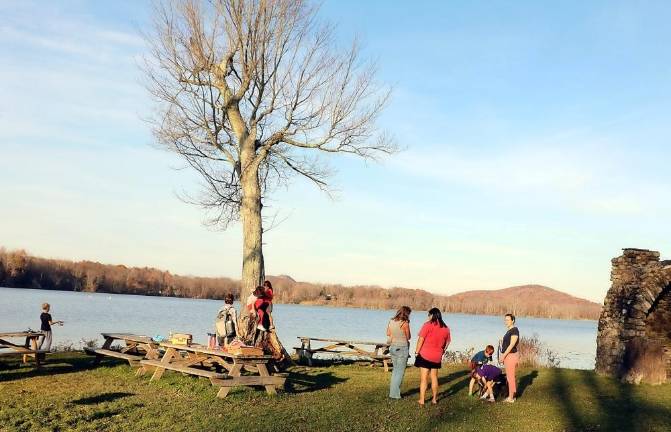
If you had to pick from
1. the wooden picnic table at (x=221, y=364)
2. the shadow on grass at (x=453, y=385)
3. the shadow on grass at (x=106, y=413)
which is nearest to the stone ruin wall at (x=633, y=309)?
the shadow on grass at (x=453, y=385)

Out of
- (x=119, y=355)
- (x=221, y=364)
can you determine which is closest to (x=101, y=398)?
(x=221, y=364)

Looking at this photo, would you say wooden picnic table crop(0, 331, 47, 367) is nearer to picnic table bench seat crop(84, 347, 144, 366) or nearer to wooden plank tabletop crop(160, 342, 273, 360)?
picnic table bench seat crop(84, 347, 144, 366)

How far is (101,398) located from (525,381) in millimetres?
10064

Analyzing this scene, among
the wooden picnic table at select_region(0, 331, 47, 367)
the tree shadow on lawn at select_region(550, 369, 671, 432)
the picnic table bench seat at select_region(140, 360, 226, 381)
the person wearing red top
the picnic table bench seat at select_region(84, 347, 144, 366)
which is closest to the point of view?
the tree shadow on lawn at select_region(550, 369, 671, 432)

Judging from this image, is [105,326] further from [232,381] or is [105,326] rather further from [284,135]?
[232,381]

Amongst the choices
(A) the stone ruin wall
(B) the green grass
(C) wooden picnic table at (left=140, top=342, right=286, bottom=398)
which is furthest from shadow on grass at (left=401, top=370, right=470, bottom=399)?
(A) the stone ruin wall

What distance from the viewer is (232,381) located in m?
11.3

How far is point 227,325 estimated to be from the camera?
47.7 ft

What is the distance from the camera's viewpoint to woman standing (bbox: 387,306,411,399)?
40.1 ft

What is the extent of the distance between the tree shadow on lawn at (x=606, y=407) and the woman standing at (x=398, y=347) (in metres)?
3.04

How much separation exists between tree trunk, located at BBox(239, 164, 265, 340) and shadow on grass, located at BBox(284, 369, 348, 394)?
2.58 metres

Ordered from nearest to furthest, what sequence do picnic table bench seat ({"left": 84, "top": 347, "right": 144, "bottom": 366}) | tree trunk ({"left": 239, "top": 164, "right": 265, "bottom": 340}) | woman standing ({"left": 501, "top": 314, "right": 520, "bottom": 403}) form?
1. woman standing ({"left": 501, "top": 314, "right": 520, "bottom": 403})
2. picnic table bench seat ({"left": 84, "top": 347, "right": 144, "bottom": 366})
3. tree trunk ({"left": 239, "top": 164, "right": 265, "bottom": 340})

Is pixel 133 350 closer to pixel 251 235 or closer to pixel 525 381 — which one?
pixel 251 235

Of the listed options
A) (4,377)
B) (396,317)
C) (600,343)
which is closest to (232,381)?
(396,317)
